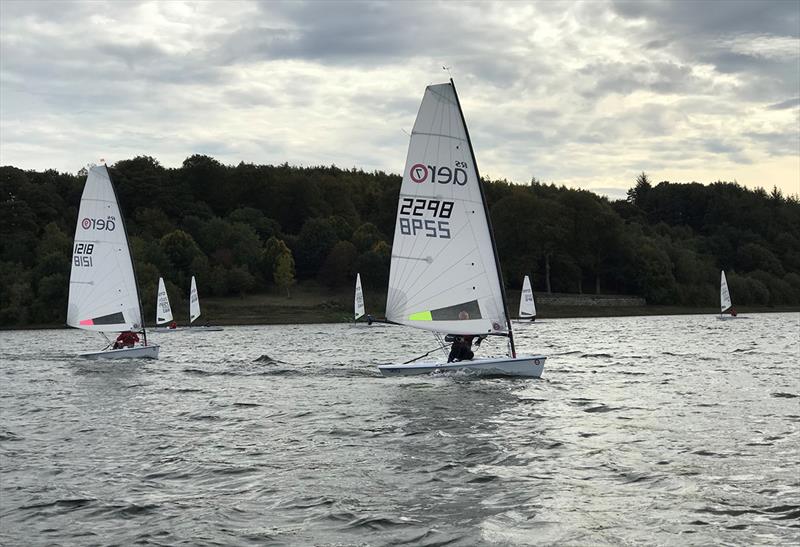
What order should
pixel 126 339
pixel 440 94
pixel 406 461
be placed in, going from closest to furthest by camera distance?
pixel 406 461
pixel 440 94
pixel 126 339

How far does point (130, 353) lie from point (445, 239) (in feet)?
60.6

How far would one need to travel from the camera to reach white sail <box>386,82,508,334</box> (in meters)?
27.9

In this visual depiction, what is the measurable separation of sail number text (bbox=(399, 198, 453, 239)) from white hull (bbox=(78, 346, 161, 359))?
16541 millimetres

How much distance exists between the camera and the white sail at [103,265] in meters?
40.2

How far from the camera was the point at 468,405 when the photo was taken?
22094mm

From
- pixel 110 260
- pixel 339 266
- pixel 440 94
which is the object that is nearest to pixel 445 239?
pixel 440 94

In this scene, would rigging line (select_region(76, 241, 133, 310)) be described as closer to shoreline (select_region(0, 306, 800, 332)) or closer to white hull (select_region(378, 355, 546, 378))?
white hull (select_region(378, 355, 546, 378))

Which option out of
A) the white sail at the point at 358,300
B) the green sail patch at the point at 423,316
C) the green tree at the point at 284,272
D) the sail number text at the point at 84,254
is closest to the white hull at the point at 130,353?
the sail number text at the point at 84,254

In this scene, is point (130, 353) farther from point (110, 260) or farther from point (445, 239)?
point (445, 239)

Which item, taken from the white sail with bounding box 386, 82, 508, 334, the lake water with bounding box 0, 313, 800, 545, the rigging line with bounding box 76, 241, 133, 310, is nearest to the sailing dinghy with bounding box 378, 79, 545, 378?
the white sail with bounding box 386, 82, 508, 334

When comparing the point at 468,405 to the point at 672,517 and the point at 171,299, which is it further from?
the point at 171,299

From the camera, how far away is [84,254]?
4047cm

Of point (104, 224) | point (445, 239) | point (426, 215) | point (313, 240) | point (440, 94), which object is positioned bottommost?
point (445, 239)

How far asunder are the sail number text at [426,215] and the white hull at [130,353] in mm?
16541
